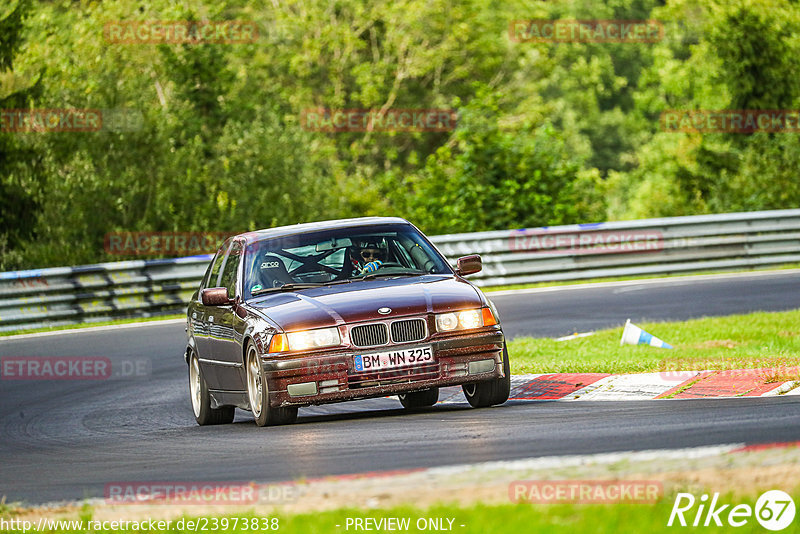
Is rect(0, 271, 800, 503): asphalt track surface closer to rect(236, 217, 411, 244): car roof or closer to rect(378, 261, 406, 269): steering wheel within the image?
rect(378, 261, 406, 269): steering wheel

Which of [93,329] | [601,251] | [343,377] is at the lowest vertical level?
[601,251]

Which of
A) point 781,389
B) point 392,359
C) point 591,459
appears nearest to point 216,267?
point 392,359

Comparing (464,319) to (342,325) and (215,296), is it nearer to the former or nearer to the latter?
(342,325)

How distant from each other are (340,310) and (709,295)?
11.6m

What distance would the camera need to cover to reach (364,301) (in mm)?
9891

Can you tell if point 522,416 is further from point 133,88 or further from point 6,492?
point 133,88

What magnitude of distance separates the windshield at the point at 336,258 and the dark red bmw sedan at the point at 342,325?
0.04 ft

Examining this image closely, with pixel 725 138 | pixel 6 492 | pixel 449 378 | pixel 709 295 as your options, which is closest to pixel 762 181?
pixel 725 138

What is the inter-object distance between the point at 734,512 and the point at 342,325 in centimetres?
485

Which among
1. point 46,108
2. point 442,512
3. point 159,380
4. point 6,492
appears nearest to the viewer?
point 442,512

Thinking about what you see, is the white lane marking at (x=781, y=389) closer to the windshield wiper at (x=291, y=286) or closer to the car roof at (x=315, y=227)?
the car roof at (x=315, y=227)

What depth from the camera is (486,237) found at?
2388 centimetres

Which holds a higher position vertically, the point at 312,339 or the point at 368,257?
the point at 368,257

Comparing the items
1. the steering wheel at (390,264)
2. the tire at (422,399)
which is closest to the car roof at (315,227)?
the steering wheel at (390,264)
